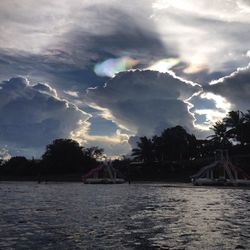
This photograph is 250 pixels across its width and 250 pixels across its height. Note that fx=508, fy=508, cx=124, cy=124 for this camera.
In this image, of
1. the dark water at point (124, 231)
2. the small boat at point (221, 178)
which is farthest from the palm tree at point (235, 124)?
the dark water at point (124, 231)

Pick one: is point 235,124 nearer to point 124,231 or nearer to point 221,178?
point 221,178

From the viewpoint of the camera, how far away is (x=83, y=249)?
27.1m

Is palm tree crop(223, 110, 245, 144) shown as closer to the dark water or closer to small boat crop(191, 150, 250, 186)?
small boat crop(191, 150, 250, 186)

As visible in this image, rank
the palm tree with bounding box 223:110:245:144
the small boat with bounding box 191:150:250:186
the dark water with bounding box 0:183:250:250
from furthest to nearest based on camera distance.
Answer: the palm tree with bounding box 223:110:245:144, the small boat with bounding box 191:150:250:186, the dark water with bounding box 0:183:250:250

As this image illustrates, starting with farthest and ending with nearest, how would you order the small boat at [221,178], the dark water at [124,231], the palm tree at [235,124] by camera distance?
the palm tree at [235,124] < the small boat at [221,178] < the dark water at [124,231]

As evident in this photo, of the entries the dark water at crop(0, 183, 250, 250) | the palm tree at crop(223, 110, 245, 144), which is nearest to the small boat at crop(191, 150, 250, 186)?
the palm tree at crop(223, 110, 245, 144)

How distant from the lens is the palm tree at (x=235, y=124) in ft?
638

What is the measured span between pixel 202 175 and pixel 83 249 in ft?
478

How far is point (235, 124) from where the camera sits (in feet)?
643

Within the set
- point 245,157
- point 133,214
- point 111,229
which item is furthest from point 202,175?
point 111,229

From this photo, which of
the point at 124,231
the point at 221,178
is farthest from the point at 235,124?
the point at 124,231

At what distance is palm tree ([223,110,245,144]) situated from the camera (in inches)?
7653

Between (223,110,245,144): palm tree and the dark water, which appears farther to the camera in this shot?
(223,110,245,144): palm tree

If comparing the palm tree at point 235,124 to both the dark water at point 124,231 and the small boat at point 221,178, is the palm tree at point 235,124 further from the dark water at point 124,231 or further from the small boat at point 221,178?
the dark water at point 124,231
